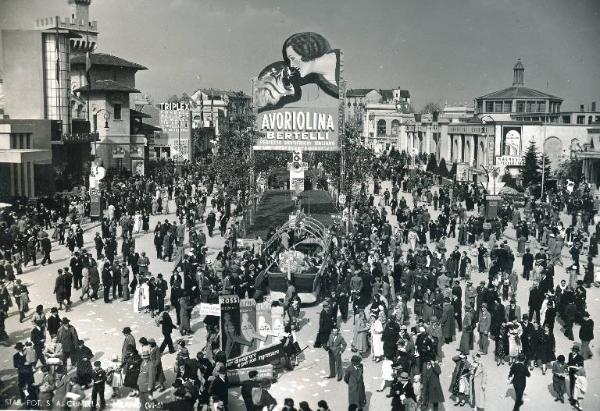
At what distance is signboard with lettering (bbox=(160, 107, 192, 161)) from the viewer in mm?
52219

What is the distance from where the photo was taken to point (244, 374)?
40.7 feet

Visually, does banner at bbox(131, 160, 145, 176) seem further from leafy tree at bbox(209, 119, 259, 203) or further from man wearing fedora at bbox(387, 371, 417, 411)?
man wearing fedora at bbox(387, 371, 417, 411)

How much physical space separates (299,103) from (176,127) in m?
28.7

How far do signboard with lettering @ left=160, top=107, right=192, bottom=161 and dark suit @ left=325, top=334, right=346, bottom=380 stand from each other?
3986 cm

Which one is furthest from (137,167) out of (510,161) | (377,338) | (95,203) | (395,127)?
(395,127)

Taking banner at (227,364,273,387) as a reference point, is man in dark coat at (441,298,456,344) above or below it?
above

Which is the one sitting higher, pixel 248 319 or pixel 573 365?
pixel 248 319

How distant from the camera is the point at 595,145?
1924 inches

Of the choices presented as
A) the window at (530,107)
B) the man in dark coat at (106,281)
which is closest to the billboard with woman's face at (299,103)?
the man in dark coat at (106,281)

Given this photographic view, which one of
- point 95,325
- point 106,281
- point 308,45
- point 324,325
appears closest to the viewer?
point 324,325

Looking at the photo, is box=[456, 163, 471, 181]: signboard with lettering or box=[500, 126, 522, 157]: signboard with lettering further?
box=[500, 126, 522, 157]: signboard with lettering

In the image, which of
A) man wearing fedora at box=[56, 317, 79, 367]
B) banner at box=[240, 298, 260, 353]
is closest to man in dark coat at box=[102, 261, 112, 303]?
man wearing fedora at box=[56, 317, 79, 367]

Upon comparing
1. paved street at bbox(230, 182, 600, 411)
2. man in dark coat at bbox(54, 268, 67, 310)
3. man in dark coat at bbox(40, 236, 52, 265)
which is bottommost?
paved street at bbox(230, 182, 600, 411)

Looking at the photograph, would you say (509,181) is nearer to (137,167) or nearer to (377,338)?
(137,167)
